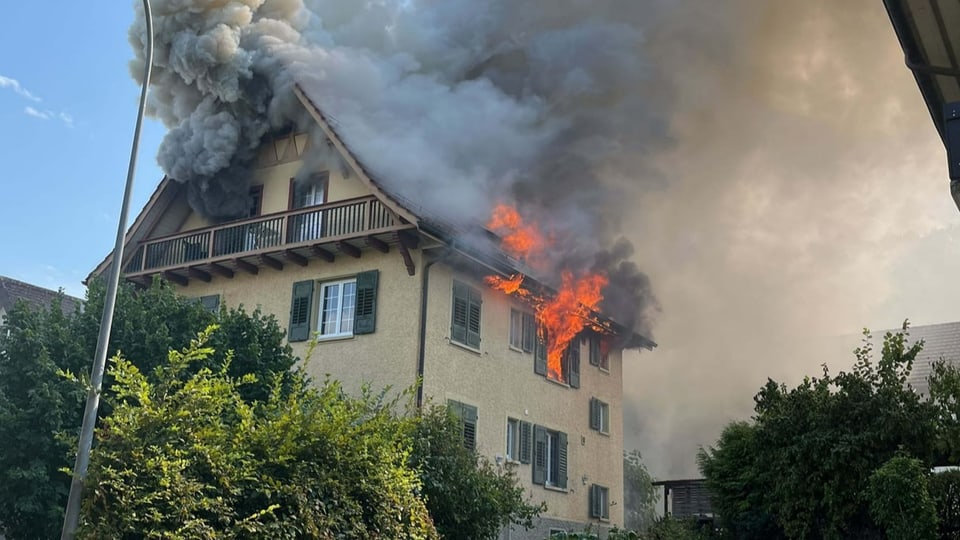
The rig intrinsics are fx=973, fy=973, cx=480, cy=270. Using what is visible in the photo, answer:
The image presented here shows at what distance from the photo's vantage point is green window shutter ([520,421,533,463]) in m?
23.4

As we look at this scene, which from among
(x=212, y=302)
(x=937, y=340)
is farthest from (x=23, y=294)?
(x=937, y=340)

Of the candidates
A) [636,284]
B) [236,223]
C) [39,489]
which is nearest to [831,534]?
[636,284]

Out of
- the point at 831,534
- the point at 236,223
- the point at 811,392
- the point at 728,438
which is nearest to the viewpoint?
the point at 831,534

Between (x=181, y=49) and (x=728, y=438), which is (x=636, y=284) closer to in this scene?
(x=728, y=438)

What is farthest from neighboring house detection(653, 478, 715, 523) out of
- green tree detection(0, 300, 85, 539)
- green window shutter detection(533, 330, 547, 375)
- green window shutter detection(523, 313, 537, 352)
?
green tree detection(0, 300, 85, 539)

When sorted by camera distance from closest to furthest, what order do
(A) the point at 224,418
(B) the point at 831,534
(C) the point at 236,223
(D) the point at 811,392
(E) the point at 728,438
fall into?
(A) the point at 224,418, (B) the point at 831,534, (D) the point at 811,392, (E) the point at 728,438, (C) the point at 236,223

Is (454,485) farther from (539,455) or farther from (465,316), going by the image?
(539,455)

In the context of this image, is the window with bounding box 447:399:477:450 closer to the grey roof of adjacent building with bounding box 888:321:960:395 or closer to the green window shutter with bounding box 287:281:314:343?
the green window shutter with bounding box 287:281:314:343

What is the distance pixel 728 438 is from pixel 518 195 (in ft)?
24.2

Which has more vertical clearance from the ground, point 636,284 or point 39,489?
point 636,284

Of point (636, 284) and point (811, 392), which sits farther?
point (636, 284)

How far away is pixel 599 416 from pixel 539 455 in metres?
3.66

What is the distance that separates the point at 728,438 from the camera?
785 inches

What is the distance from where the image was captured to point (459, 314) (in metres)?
22.1
